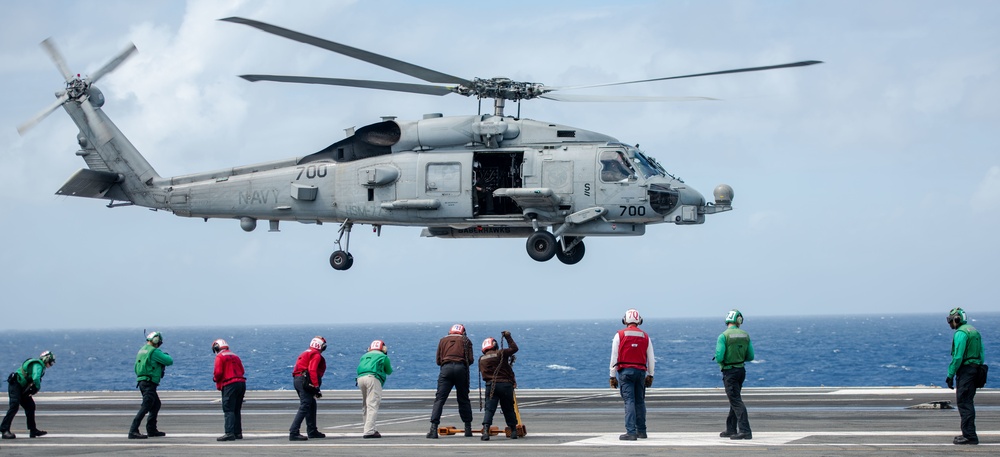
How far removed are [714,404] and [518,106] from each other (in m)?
8.33

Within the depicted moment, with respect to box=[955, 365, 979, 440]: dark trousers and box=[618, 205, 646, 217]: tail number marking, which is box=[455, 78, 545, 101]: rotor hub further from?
box=[955, 365, 979, 440]: dark trousers

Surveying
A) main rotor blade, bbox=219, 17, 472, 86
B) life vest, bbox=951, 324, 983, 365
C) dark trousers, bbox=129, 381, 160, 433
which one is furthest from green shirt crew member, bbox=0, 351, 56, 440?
life vest, bbox=951, 324, 983, 365

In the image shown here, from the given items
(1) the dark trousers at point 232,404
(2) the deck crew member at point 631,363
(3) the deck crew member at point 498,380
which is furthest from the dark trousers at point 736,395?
(1) the dark trousers at point 232,404

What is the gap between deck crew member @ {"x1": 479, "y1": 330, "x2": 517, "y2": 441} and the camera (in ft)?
52.4

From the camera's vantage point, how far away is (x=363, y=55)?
2303 cm

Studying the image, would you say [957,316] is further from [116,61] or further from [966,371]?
[116,61]

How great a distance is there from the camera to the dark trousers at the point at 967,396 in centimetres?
1452

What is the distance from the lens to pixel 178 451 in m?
15.4

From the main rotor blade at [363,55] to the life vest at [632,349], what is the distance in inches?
384

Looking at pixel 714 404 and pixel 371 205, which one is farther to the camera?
pixel 371 205

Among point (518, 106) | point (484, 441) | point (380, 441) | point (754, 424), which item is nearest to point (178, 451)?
point (380, 441)

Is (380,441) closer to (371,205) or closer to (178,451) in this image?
(178,451)

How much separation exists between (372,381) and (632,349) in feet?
13.3

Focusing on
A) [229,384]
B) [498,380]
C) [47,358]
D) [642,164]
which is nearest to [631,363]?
[498,380]
